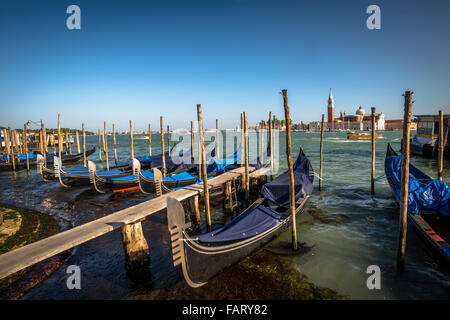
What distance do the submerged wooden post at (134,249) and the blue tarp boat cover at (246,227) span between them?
1.63 metres

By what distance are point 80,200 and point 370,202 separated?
1321 cm

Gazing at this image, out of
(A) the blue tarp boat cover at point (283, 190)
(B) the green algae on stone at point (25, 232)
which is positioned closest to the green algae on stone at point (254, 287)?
(A) the blue tarp boat cover at point (283, 190)

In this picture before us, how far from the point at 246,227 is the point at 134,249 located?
99.7 inches

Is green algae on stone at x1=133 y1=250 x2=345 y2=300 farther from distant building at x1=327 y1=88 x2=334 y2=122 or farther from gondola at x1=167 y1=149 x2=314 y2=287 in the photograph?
distant building at x1=327 y1=88 x2=334 y2=122

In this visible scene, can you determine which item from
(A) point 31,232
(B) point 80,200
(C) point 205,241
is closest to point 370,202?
(C) point 205,241

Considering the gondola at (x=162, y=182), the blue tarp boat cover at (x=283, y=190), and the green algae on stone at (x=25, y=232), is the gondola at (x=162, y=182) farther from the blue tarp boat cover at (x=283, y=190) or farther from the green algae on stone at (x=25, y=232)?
the blue tarp boat cover at (x=283, y=190)

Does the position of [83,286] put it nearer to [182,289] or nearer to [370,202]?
[182,289]

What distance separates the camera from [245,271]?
5.34 metres

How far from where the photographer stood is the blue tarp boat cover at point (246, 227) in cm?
482

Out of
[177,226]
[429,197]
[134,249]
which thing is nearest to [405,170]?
[429,197]

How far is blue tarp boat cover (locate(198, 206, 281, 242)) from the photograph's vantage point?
482 centimetres

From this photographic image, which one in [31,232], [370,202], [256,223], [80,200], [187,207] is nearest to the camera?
[256,223]

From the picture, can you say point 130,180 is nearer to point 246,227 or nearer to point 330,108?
point 246,227

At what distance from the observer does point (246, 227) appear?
5.58 metres
